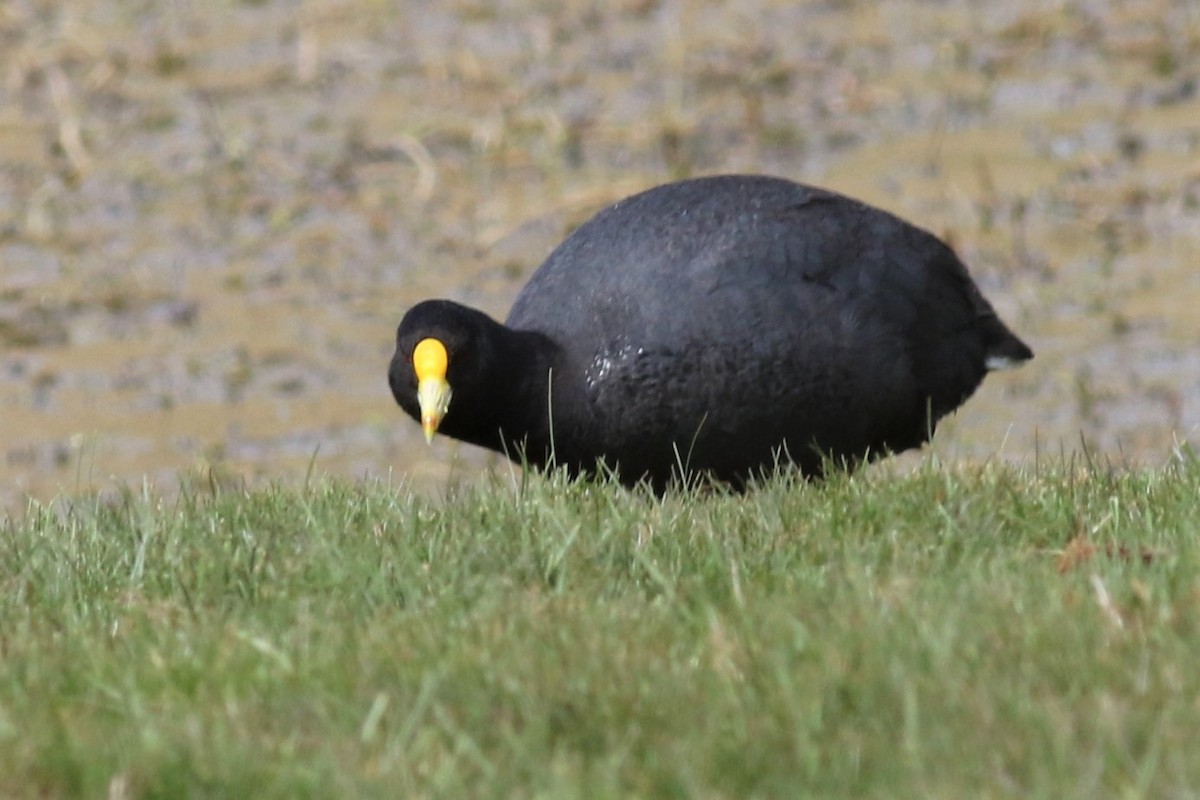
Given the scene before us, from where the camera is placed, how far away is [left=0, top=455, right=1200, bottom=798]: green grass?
326 centimetres

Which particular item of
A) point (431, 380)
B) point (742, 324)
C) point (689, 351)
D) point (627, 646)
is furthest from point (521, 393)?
point (627, 646)

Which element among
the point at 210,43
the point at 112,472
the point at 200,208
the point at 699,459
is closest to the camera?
the point at 699,459

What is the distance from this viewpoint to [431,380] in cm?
568

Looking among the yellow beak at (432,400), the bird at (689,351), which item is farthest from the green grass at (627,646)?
the bird at (689,351)

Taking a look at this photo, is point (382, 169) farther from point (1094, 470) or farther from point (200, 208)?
point (1094, 470)

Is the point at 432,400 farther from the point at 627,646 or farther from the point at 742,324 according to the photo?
the point at 627,646

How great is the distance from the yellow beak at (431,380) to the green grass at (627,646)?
2.51 ft

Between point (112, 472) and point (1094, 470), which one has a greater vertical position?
point (1094, 470)

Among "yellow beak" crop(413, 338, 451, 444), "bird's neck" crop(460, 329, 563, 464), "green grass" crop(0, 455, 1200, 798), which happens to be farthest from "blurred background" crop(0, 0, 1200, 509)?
"green grass" crop(0, 455, 1200, 798)

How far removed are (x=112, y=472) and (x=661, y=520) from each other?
Result: 185 inches

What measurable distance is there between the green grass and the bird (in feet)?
2.87

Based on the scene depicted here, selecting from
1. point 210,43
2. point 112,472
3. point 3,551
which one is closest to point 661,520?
point 3,551

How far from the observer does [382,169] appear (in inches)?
473

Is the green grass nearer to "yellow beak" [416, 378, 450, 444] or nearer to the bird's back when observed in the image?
"yellow beak" [416, 378, 450, 444]
